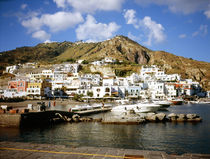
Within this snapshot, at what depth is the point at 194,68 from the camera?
142m

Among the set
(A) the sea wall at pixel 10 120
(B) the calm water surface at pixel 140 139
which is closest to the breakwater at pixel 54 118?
(A) the sea wall at pixel 10 120

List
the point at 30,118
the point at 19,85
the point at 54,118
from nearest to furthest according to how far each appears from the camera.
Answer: the point at 30,118 < the point at 54,118 < the point at 19,85

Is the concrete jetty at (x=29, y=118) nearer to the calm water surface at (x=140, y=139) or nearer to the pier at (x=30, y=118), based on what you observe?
the pier at (x=30, y=118)

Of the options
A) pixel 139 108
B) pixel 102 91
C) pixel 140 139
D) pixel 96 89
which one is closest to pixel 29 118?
pixel 140 139

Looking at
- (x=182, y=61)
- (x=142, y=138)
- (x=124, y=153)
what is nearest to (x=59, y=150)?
(x=124, y=153)

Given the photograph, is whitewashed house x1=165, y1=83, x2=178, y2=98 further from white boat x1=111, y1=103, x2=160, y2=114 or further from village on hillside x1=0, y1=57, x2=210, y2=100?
white boat x1=111, y1=103, x2=160, y2=114

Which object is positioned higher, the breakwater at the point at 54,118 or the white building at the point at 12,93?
the white building at the point at 12,93

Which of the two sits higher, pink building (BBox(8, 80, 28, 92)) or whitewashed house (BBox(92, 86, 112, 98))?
pink building (BBox(8, 80, 28, 92))

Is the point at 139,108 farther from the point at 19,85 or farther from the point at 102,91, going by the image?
the point at 19,85

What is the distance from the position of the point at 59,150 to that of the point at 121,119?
18.2 m

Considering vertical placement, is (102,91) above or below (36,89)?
below

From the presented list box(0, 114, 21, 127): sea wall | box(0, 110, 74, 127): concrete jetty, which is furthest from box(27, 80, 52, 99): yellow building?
box(0, 114, 21, 127): sea wall

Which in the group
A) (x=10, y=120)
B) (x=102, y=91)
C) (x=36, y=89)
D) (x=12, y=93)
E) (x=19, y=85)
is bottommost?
(x=10, y=120)

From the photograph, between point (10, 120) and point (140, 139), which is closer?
point (140, 139)
